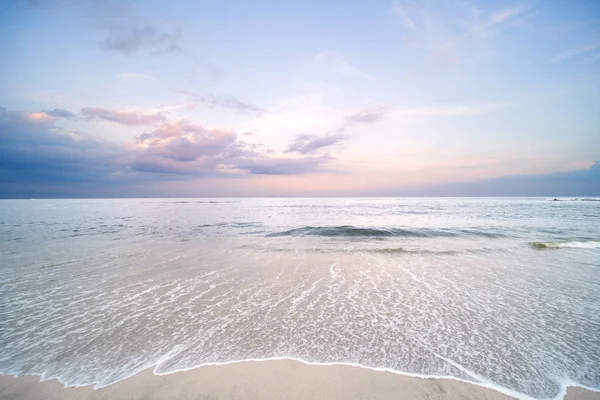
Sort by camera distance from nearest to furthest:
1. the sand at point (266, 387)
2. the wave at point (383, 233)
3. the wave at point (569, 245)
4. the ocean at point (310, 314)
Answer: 1. the sand at point (266, 387)
2. the ocean at point (310, 314)
3. the wave at point (569, 245)
4. the wave at point (383, 233)

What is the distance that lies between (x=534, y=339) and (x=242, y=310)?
6.30 metres

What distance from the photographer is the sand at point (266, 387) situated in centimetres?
340

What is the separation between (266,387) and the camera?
3547 mm

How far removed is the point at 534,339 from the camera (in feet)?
16.3

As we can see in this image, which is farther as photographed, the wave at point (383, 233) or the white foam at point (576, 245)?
the wave at point (383, 233)

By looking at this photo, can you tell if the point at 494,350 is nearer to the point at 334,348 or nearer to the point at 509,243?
the point at 334,348

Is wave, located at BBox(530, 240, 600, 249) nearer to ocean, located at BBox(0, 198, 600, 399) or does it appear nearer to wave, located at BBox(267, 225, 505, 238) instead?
ocean, located at BBox(0, 198, 600, 399)

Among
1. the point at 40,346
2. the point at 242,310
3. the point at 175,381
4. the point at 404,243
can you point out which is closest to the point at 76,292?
the point at 40,346

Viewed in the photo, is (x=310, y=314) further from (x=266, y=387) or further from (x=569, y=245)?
(x=569, y=245)

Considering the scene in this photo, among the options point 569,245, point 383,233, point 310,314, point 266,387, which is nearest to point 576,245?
point 569,245

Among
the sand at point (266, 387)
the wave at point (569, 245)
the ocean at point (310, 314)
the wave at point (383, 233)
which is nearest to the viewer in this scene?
the sand at point (266, 387)

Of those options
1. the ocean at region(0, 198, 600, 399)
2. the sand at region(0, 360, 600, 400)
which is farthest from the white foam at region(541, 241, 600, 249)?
the sand at region(0, 360, 600, 400)

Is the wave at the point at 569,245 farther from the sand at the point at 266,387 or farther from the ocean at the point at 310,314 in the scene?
the sand at the point at 266,387

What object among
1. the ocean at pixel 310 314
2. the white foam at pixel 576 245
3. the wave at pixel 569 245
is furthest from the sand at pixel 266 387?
the white foam at pixel 576 245
